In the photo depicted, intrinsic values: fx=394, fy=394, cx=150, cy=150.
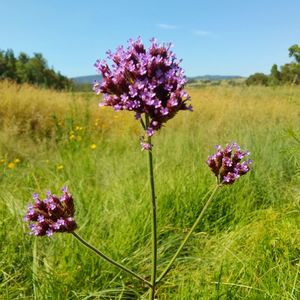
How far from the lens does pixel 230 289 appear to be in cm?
209

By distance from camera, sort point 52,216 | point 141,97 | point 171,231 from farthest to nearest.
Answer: point 171,231, point 52,216, point 141,97

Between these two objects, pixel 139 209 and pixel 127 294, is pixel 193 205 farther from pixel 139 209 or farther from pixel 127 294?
pixel 127 294

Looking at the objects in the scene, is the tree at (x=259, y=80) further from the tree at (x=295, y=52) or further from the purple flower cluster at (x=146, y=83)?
the purple flower cluster at (x=146, y=83)

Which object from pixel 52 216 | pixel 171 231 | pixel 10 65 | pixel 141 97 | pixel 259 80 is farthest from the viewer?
pixel 10 65

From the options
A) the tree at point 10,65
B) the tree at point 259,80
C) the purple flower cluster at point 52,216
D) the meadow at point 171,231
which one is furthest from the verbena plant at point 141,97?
the tree at point 10,65

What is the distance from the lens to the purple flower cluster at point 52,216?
4.87ft

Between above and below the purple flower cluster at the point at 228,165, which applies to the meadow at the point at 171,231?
below

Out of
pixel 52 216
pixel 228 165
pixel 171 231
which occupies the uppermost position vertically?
pixel 228 165

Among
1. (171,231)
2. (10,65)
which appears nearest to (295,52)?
(171,231)

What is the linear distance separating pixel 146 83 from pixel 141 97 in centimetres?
6

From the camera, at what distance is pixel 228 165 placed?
159 centimetres

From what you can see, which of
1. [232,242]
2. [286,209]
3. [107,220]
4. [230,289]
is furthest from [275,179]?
[230,289]

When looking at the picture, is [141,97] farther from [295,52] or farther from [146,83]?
[295,52]

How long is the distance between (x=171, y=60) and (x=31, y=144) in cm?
593
